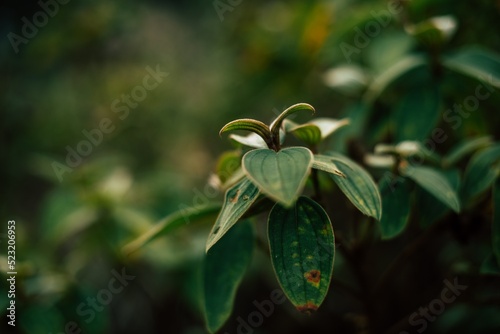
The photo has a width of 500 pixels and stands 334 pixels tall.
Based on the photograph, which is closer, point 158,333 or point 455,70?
point 455,70

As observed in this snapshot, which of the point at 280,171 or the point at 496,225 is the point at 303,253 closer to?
the point at 280,171

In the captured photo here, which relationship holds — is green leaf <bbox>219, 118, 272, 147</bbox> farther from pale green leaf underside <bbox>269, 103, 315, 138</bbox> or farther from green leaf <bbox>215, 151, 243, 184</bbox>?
green leaf <bbox>215, 151, 243, 184</bbox>

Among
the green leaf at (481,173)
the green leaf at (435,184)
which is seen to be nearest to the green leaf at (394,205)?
the green leaf at (435,184)

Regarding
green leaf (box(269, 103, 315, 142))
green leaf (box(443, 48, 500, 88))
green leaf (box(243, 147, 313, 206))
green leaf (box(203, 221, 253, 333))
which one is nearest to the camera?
green leaf (box(243, 147, 313, 206))

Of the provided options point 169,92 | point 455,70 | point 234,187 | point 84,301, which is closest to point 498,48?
point 455,70

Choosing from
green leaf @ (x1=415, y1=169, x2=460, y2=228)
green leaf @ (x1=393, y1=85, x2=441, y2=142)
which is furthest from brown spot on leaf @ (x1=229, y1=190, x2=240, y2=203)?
green leaf @ (x1=393, y1=85, x2=441, y2=142)

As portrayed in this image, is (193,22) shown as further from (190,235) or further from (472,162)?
(472,162)

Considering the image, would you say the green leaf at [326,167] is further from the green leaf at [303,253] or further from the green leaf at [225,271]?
the green leaf at [225,271]

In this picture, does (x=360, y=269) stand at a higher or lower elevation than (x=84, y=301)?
lower

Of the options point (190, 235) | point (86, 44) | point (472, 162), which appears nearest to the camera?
point (472, 162)
